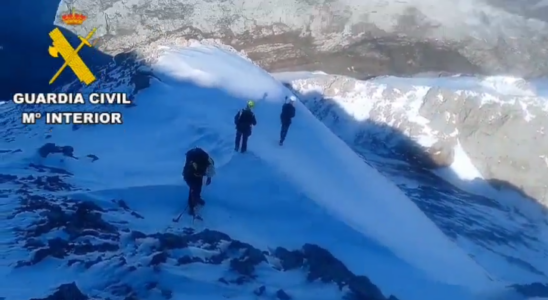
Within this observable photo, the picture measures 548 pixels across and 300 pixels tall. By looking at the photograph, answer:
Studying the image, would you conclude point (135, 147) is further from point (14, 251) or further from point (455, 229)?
point (455, 229)

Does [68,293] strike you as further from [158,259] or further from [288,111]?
[288,111]

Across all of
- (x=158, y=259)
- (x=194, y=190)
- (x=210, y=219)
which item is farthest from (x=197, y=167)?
(x=158, y=259)

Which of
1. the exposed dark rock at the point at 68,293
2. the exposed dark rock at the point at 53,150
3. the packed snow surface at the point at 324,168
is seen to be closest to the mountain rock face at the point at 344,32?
the packed snow surface at the point at 324,168

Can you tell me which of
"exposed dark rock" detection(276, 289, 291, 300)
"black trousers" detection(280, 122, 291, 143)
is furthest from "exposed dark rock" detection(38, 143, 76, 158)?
"exposed dark rock" detection(276, 289, 291, 300)

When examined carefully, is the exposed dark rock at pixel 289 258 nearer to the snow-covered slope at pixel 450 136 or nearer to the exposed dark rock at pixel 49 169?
the exposed dark rock at pixel 49 169

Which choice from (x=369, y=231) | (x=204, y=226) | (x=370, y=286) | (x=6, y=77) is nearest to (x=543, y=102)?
(x=369, y=231)

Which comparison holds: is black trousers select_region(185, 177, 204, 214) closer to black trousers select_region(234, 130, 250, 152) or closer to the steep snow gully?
the steep snow gully

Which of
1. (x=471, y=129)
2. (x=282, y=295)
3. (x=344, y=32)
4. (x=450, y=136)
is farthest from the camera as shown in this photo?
(x=344, y=32)
